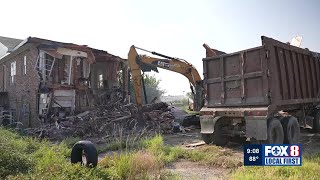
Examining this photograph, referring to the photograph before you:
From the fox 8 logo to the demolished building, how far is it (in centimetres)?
1240

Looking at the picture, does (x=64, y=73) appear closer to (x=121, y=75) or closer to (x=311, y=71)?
(x=121, y=75)

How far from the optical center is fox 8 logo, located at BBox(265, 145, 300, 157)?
244 inches

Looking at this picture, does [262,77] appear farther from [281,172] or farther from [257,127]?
Answer: [281,172]

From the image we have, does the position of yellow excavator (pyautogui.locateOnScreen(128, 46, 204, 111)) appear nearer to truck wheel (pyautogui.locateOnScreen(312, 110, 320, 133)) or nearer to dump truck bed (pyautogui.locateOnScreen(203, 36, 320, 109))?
dump truck bed (pyautogui.locateOnScreen(203, 36, 320, 109))


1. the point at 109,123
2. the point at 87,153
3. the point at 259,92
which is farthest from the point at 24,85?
the point at 259,92

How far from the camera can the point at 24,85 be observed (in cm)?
1861

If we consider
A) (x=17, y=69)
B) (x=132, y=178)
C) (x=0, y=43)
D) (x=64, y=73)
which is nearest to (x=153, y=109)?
(x=64, y=73)

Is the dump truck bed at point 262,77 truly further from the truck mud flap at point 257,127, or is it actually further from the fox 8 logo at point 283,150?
the fox 8 logo at point 283,150

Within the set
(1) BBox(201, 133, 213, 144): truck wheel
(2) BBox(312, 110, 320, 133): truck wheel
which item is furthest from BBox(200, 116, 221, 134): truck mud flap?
(2) BBox(312, 110, 320, 133): truck wheel

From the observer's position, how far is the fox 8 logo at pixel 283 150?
244 inches

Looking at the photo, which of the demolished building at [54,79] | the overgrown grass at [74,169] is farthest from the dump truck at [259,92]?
the demolished building at [54,79]

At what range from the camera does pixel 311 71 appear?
1109cm

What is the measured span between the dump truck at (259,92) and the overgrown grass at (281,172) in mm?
2101

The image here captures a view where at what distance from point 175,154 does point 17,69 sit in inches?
631
